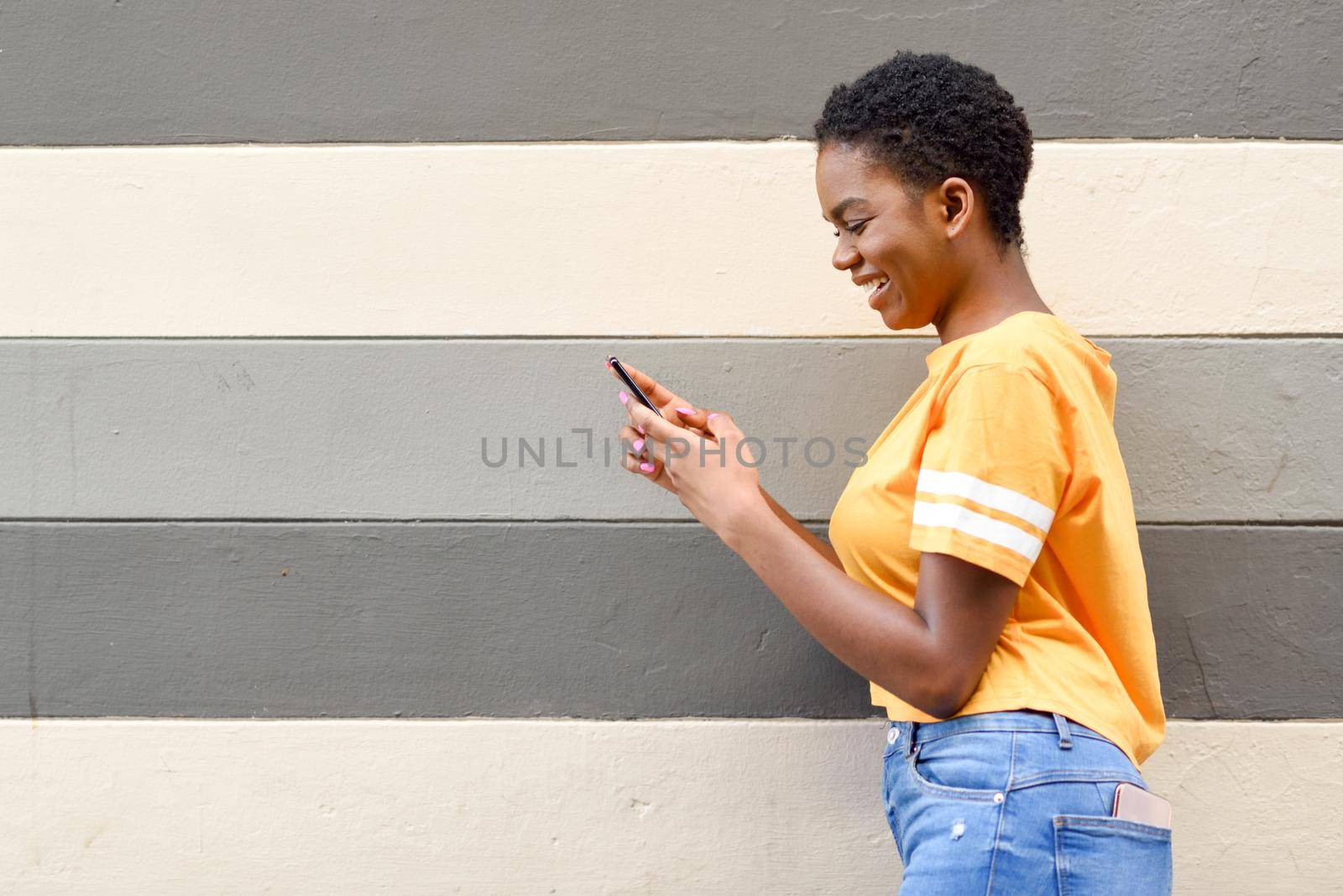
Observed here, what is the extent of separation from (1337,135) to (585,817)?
6.70 ft

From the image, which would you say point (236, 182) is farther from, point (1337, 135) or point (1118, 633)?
point (1337, 135)

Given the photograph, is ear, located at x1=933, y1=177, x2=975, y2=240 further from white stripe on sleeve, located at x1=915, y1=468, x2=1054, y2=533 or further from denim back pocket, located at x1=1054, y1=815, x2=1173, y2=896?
denim back pocket, located at x1=1054, y1=815, x2=1173, y2=896

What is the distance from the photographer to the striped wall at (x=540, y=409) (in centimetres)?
200

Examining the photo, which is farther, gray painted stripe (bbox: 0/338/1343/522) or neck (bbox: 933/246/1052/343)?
gray painted stripe (bbox: 0/338/1343/522)

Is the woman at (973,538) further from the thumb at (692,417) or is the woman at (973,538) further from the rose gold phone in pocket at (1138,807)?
the thumb at (692,417)

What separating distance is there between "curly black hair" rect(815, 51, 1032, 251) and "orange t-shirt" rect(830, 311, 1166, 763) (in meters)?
0.22

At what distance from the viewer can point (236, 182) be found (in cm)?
205

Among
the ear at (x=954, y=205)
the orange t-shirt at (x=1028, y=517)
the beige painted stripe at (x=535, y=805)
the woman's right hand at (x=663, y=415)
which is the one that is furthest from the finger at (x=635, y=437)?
the beige painted stripe at (x=535, y=805)

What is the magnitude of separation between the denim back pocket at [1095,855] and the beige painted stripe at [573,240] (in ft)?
3.40

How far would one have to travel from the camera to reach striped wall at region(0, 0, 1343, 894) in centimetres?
200

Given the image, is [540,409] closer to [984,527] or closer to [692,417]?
[692,417]

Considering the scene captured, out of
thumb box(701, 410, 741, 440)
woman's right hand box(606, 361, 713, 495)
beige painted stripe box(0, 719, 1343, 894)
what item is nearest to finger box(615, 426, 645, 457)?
woman's right hand box(606, 361, 713, 495)

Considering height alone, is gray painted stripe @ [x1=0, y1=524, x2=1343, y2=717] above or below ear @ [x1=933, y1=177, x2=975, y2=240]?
below

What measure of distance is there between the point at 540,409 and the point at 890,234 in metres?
0.86
